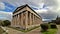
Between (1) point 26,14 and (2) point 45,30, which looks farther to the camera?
(1) point 26,14

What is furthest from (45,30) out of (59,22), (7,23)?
(7,23)

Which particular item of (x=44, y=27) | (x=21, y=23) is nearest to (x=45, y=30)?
(x=44, y=27)

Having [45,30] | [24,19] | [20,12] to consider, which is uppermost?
[20,12]

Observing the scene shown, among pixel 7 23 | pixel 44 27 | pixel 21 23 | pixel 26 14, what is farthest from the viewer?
pixel 7 23

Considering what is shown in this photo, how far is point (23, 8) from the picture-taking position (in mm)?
29531

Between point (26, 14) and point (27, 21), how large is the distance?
5.94ft

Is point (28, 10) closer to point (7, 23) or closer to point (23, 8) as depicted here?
point (23, 8)

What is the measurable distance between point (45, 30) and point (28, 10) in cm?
1182

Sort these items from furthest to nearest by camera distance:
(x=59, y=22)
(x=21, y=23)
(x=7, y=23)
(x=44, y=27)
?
(x=7, y=23), (x=59, y=22), (x=21, y=23), (x=44, y=27)

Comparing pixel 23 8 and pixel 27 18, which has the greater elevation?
pixel 23 8

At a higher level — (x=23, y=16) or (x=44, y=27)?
(x=23, y=16)

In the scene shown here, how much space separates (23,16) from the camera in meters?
29.6

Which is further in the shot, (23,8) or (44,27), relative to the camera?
(23,8)

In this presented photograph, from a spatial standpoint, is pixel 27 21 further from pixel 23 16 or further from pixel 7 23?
pixel 7 23
